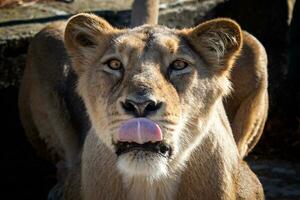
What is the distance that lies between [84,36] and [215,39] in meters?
0.81

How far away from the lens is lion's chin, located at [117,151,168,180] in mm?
4594

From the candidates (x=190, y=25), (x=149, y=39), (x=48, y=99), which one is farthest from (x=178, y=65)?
(x=190, y=25)

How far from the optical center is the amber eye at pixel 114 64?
496cm

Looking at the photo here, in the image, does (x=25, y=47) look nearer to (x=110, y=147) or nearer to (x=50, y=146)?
(x=50, y=146)

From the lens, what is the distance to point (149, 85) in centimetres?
462

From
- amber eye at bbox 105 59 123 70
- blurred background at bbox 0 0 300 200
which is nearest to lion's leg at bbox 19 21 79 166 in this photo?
blurred background at bbox 0 0 300 200

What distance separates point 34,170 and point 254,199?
2.20 m

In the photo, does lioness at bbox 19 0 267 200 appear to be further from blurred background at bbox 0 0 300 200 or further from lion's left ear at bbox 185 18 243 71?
blurred background at bbox 0 0 300 200

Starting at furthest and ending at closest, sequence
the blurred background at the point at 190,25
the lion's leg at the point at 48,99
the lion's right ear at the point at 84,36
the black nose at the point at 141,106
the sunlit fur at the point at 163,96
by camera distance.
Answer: the blurred background at the point at 190,25
the lion's leg at the point at 48,99
the lion's right ear at the point at 84,36
the sunlit fur at the point at 163,96
the black nose at the point at 141,106

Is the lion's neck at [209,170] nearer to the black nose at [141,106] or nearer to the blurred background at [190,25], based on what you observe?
the black nose at [141,106]

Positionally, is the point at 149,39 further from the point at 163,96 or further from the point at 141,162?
the point at 141,162

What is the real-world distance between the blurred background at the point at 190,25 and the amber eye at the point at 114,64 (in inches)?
77.2

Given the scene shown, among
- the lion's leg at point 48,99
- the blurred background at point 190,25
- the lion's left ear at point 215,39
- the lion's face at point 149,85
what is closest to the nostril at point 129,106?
the lion's face at point 149,85

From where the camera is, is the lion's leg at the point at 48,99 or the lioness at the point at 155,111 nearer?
the lioness at the point at 155,111
